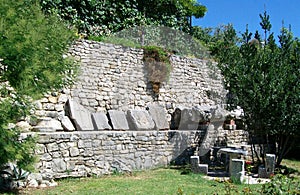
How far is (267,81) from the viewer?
343 inches

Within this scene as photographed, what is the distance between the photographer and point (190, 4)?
671 inches

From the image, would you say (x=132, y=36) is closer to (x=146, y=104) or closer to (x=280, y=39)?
(x=146, y=104)

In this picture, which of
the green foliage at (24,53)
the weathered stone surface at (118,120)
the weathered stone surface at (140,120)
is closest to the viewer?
the green foliage at (24,53)

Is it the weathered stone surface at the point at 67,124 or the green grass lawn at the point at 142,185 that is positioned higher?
the weathered stone surface at the point at 67,124

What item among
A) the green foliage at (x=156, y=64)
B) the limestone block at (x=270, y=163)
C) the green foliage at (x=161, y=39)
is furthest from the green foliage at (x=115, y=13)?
the limestone block at (x=270, y=163)

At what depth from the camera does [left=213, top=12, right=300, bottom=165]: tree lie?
8.72 m

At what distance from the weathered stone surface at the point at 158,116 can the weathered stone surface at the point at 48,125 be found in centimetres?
311

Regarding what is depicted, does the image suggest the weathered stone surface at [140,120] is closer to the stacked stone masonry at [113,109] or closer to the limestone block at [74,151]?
the stacked stone masonry at [113,109]

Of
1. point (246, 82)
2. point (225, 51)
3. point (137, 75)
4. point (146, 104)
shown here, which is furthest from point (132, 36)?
point (246, 82)

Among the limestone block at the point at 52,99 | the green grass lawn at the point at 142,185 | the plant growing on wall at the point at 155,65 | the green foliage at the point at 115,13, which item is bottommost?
the green grass lawn at the point at 142,185

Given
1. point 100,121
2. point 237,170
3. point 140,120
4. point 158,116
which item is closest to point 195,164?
point 237,170

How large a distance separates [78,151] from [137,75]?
4275mm

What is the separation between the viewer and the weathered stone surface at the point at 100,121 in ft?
29.3

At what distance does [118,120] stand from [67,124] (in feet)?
5.12
